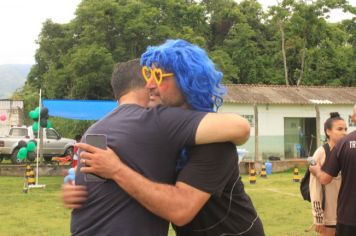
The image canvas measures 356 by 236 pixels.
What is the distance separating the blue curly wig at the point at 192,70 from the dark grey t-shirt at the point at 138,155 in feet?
0.28

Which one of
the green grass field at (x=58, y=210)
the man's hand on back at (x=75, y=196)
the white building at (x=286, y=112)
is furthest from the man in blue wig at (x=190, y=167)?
the white building at (x=286, y=112)

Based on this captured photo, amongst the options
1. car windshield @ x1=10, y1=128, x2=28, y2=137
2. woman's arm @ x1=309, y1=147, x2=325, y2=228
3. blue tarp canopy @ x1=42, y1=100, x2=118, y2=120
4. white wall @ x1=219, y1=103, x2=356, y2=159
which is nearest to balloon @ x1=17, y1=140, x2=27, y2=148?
car windshield @ x1=10, y1=128, x2=28, y2=137

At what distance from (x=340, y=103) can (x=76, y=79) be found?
14.4 metres

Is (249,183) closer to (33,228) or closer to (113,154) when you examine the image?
→ (33,228)

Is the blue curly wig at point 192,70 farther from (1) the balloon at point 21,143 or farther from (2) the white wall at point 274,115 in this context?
Answer: (1) the balloon at point 21,143

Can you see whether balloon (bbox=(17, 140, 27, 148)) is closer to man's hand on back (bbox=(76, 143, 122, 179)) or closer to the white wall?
the white wall

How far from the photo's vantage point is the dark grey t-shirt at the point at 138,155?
82.9 inches

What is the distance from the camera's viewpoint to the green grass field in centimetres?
903

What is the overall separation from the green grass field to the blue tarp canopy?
8.74ft

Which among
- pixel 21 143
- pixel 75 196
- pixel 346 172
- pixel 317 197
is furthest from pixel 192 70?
pixel 21 143

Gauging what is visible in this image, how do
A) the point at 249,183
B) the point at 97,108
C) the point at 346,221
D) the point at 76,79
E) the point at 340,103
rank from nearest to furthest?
the point at 346,221, the point at 249,183, the point at 97,108, the point at 340,103, the point at 76,79

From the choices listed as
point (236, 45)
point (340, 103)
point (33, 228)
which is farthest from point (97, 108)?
point (236, 45)

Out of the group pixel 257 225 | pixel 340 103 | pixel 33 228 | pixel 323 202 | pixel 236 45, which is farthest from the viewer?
pixel 236 45

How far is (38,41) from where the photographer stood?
35.3 metres
